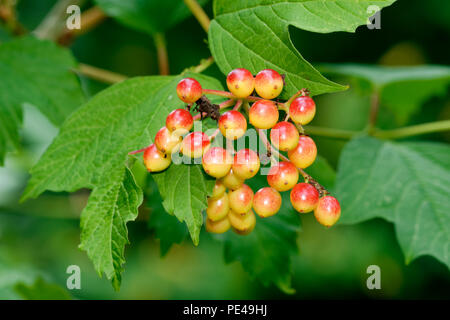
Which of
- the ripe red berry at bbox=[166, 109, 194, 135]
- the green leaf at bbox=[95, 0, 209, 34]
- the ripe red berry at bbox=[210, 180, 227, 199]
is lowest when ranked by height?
the ripe red berry at bbox=[210, 180, 227, 199]

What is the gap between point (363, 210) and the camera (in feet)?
3.97

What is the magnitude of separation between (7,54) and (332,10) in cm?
94

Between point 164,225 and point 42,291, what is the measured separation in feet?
1.40

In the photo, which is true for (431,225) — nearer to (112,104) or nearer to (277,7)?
(277,7)

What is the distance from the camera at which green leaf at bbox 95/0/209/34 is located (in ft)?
4.74

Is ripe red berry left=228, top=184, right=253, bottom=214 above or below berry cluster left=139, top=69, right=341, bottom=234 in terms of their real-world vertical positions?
below

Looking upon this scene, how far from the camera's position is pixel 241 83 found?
0.72 m

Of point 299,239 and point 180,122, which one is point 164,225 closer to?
point 180,122

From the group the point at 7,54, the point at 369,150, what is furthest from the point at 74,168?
the point at 369,150

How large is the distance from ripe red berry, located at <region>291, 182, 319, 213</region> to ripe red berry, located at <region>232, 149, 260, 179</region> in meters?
0.10

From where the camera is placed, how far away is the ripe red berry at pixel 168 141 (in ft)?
2.38

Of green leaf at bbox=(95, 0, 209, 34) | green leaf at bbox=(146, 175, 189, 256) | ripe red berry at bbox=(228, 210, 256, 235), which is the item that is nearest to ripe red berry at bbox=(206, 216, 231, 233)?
ripe red berry at bbox=(228, 210, 256, 235)

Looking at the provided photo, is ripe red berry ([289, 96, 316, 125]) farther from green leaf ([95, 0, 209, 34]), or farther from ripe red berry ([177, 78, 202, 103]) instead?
green leaf ([95, 0, 209, 34])

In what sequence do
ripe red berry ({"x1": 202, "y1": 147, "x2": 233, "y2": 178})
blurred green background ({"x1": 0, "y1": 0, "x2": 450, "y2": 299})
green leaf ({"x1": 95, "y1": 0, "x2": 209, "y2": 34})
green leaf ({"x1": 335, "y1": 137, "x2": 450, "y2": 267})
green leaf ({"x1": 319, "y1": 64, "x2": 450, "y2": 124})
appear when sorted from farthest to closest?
blurred green background ({"x1": 0, "y1": 0, "x2": 450, "y2": 299}) < green leaf ({"x1": 319, "y1": 64, "x2": 450, "y2": 124}) < green leaf ({"x1": 95, "y1": 0, "x2": 209, "y2": 34}) < green leaf ({"x1": 335, "y1": 137, "x2": 450, "y2": 267}) < ripe red berry ({"x1": 202, "y1": 147, "x2": 233, "y2": 178})
